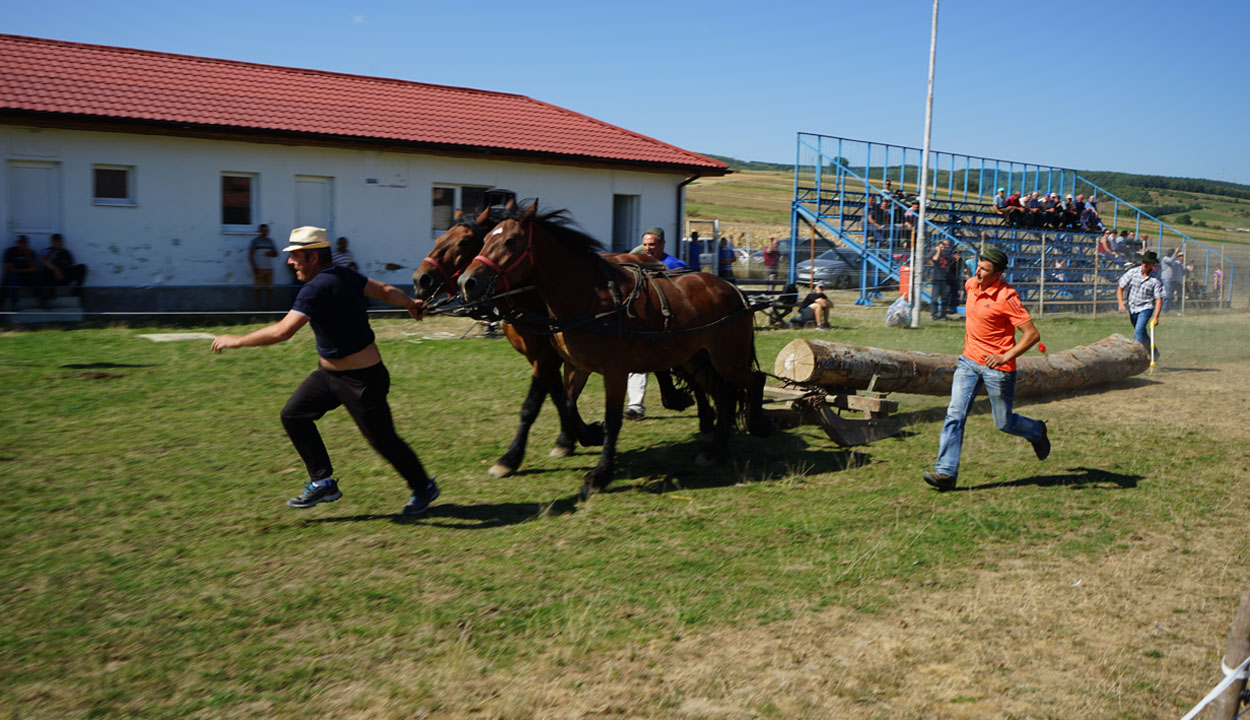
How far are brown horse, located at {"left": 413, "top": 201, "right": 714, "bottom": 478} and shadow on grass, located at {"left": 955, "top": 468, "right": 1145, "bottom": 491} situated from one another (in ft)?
7.84

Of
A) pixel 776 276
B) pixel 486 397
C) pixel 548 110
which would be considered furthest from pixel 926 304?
pixel 486 397

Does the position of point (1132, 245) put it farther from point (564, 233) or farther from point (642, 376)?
point (564, 233)

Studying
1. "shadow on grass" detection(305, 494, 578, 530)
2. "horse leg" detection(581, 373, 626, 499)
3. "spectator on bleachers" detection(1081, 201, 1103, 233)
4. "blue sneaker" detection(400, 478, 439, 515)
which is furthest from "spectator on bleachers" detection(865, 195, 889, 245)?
"blue sneaker" detection(400, 478, 439, 515)

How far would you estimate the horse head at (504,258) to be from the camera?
6199mm

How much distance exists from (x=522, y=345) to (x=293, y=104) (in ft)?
46.5

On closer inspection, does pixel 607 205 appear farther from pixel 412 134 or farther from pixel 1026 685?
pixel 1026 685

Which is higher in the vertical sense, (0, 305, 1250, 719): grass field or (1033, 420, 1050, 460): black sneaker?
(1033, 420, 1050, 460): black sneaker

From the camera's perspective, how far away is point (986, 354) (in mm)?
6996

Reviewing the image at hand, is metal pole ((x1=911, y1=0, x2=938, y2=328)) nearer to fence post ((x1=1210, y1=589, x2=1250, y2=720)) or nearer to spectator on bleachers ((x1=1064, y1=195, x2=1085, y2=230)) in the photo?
spectator on bleachers ((x1=1064, y1=195, x2=1085, y2=230))

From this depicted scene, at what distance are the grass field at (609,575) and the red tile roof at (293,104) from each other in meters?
9.53

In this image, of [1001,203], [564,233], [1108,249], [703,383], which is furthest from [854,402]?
[1001,203]

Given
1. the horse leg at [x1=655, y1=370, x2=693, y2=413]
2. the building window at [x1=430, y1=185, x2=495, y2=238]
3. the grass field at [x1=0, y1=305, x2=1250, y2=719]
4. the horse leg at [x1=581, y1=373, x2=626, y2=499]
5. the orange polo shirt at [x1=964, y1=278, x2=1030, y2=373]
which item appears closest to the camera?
the grass field at [x1=0, y1=305, x2=1250, y2=719]

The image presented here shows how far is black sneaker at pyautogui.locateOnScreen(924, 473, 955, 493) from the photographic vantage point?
6977 millimetres

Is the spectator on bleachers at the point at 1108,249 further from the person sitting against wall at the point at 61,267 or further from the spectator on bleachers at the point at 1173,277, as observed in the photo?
the person sitting against wall at the point at 61,267
